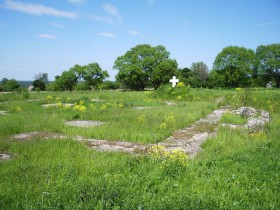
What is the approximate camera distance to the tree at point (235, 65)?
54.5m

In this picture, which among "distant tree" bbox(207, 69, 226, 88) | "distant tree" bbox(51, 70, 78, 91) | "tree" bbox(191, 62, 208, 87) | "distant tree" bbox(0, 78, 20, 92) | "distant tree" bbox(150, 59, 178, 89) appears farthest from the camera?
"tree" bbox(191, 62, 208, 87)

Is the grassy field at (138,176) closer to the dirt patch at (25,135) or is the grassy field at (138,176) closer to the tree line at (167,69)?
the dirt patch at (25,135)

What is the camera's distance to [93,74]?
56.6 m

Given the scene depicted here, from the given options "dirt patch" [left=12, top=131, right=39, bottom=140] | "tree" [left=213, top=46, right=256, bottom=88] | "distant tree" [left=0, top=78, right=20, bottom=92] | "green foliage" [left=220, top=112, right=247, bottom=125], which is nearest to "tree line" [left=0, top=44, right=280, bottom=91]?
"tree" [left=213, top=46, right=256, bottom=88]

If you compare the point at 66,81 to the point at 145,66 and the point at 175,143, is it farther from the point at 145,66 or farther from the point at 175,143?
the point at 175,143

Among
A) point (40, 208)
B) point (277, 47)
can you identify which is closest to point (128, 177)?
point (40, 208)

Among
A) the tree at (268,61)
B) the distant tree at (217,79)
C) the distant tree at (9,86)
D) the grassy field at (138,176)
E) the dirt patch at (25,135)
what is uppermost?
the tree at (268,61)

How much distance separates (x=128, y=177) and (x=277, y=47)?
62672mm

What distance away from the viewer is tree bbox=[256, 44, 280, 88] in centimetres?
5712

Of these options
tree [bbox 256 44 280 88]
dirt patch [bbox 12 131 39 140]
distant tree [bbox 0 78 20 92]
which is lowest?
dirt patch [bbox 12 131 39 140]

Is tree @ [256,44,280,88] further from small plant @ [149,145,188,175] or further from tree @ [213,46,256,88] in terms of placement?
small plant @ [149,145,188,175]

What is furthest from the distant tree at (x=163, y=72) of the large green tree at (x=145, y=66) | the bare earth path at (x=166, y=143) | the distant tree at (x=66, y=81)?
the bare earth path at (x=166, y=143)

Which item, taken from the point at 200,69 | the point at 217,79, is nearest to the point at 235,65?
the point at 217,79

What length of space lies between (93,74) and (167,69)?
16.4 metres
